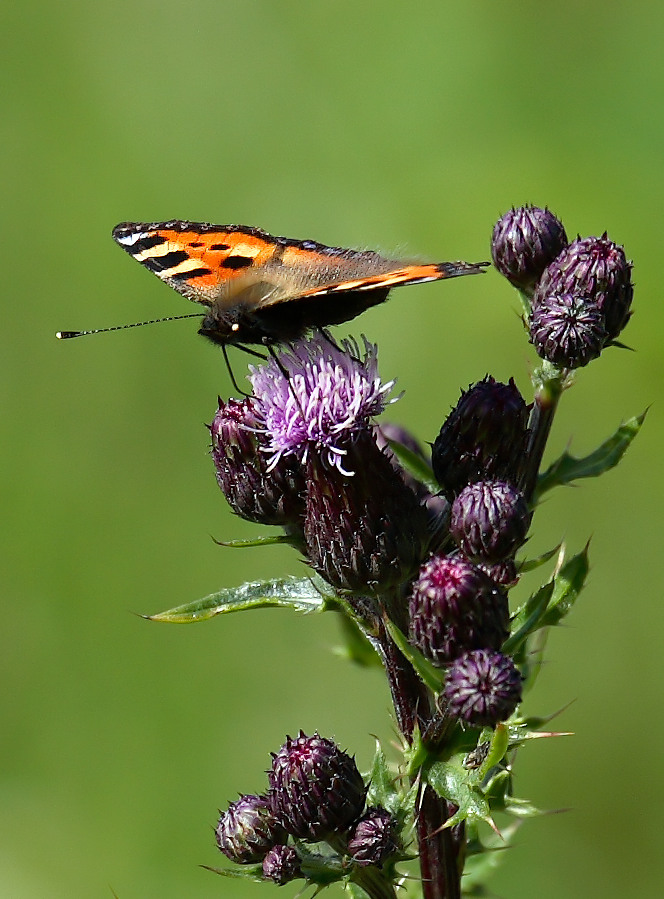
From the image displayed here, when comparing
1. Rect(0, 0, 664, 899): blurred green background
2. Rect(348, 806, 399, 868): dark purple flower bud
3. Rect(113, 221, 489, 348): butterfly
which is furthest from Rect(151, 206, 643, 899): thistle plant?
Rect(0, 0, 664, 899): blurred green background

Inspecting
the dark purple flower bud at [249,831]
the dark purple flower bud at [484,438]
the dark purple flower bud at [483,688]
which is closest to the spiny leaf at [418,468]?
the dark purple flower bud at [484,438]

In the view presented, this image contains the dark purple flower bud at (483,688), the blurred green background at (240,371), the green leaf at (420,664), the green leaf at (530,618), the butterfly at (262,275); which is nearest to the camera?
the dark purple flower bud at (483,688)

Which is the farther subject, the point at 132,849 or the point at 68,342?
the point at 68,342

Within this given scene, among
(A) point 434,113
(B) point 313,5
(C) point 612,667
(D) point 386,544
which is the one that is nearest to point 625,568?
(C) point 612,667

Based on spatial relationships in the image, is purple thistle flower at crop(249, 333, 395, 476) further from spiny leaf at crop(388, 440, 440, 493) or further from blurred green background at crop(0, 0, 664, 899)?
blurred green background at crop(0, 0, 664, 899)

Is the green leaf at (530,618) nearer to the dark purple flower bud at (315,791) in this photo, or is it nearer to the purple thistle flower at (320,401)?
the dark purple flower bud at (315,791)

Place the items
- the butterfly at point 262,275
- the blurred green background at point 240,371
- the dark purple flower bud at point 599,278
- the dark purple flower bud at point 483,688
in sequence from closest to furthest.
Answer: the dark purple flower bud at point 483,688
the dark purple flower bud at point 599,278
the butterfly at point 262,275
the blurred green background at point 240,371

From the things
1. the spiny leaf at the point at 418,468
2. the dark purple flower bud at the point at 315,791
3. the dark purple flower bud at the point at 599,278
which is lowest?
the dark purple flower bud at the point at 315,791

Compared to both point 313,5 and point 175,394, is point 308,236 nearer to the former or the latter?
point 175,394
